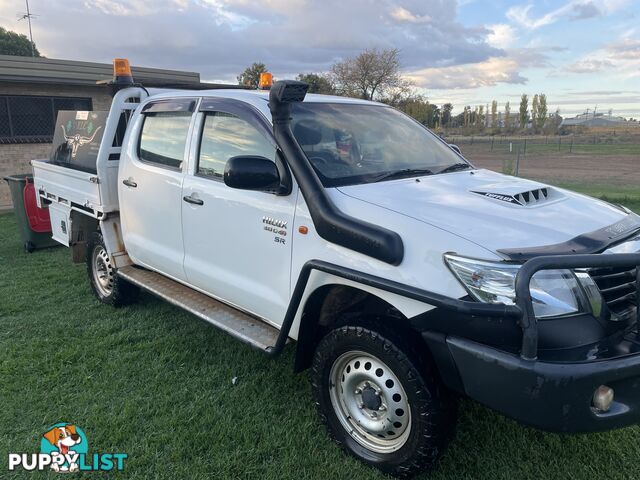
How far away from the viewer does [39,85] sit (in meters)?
12.3

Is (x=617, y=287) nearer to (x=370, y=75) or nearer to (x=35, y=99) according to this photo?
(x=35, y=99)

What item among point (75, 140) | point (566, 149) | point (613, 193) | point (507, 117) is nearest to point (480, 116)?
point (507, 117)

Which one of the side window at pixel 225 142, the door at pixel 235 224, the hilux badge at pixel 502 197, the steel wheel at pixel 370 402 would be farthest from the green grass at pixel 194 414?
the side window at pixel 225 142

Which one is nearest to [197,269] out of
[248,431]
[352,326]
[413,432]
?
[248,431]

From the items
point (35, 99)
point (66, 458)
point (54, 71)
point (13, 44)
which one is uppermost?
point (13, 44)

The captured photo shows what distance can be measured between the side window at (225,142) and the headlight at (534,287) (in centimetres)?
153

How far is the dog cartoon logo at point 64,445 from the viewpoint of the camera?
9.61 feet

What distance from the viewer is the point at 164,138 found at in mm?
4250

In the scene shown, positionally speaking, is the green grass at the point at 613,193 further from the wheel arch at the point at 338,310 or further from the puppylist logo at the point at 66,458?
the puppylist logo at the point at 66,458

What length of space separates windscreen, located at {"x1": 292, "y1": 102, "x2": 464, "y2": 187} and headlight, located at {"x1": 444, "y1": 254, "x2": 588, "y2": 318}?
103 centimetres

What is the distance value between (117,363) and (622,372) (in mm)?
3455

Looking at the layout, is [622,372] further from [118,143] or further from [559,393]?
[118,143]

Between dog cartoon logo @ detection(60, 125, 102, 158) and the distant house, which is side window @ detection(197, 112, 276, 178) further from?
the distant house

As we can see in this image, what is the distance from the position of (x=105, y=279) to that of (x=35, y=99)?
9.24 metres
